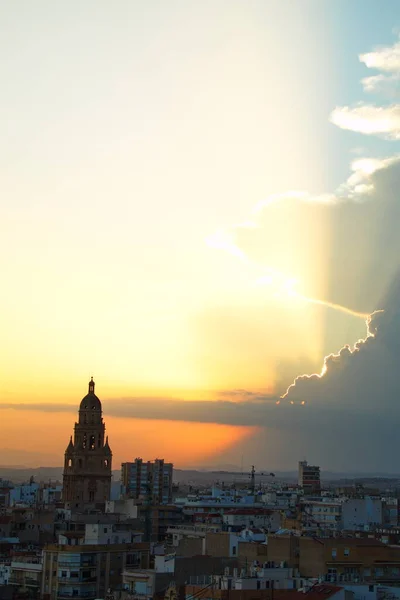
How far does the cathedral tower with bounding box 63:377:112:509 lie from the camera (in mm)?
135500

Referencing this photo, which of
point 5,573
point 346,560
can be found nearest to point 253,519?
point 5,573

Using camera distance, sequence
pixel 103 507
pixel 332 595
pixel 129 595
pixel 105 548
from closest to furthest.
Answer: pixel 332 595 < pixel 129 595 < pixel 105 548 < pixel 103 507

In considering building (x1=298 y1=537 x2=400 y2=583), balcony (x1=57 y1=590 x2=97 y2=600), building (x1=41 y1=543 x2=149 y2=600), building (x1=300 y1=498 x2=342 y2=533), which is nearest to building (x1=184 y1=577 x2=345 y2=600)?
building (x1=298 y1=537 x2=400 y2=583)

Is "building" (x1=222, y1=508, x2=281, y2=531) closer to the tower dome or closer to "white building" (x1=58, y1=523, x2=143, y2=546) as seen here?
"white building" (x1=58, y1=523, x2=143, y2=546)

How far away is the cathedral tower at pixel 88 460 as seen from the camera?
445ft

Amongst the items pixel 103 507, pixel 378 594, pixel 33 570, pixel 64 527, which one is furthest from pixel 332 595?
pixel 103 507

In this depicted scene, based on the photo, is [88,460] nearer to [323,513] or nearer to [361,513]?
[323,513]

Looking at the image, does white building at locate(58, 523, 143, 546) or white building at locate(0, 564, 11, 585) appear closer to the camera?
white building at locate(58, 523, 143, 546)

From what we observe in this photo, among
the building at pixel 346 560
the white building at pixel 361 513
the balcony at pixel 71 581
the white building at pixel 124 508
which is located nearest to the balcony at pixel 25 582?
the balcony at pixel 71 581

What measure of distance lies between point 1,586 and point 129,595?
891cm

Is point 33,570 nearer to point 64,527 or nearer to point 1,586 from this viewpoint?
point 1,586

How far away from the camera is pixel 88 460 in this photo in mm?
136500

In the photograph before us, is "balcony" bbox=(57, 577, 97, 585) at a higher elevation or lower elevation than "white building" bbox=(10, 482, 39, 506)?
lower

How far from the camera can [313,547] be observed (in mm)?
64812
